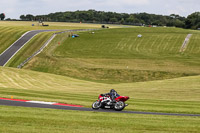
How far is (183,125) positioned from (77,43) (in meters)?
78.4

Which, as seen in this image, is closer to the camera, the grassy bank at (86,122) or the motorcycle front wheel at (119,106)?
the grassy bank at (86,122)

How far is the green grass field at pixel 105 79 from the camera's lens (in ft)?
54.2

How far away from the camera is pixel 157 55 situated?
77812 mm

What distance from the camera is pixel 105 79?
60.0 metres

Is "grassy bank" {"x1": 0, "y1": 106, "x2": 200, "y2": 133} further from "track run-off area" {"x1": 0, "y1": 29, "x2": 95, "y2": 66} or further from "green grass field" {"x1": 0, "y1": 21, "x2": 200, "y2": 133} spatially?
"track run-off area" {"x1": 0, "y1": 29, "x2": 95, "y2": 66}

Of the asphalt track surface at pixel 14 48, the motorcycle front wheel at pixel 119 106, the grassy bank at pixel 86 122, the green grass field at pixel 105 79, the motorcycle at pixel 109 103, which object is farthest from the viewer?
the asphalt track surface at pixel 14 48

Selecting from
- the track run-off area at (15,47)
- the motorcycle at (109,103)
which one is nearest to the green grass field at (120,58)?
the track run-off area at (15,47)

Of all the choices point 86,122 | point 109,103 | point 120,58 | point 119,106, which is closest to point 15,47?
point 120,58

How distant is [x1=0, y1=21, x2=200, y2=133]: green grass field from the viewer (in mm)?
16531

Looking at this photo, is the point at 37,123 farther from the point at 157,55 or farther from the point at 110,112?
the point at 157,55

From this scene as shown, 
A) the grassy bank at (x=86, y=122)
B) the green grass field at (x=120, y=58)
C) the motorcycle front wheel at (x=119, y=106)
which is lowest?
the green grass field at (x=120, y=58)

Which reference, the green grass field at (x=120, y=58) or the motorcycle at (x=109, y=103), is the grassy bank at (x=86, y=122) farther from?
the green grass field at (x=120, y=58)

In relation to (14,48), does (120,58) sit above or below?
below

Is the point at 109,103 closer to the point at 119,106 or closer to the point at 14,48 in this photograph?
the point at 119,106
